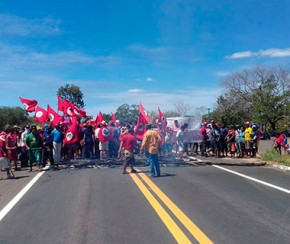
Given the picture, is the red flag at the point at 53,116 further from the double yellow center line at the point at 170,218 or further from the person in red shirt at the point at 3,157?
the double yellow center line at the point at 170,218

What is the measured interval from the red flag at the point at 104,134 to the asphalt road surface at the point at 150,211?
197 inches

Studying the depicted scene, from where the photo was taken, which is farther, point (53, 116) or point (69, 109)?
point (69, 109)

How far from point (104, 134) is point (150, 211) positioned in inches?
380

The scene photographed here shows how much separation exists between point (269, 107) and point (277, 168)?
37.4 meters

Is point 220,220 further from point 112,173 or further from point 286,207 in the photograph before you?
point 112,173

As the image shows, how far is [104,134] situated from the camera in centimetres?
1659

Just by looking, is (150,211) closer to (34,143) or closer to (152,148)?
(152,148)

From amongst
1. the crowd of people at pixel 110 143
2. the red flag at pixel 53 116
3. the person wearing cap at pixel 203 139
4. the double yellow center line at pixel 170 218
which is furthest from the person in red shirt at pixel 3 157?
the person wearing cap at pixel 203 139

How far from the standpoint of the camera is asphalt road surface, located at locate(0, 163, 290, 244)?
568 cm

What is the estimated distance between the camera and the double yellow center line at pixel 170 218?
18.2 feet

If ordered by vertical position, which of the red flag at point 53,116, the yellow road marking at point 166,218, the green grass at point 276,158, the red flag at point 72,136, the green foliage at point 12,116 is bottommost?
the yellow road marking at point 166,218

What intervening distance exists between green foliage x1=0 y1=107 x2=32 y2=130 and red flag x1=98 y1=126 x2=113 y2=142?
4624 cm

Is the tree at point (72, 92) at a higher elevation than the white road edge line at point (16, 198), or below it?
higher

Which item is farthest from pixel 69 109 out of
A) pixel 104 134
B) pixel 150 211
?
pixel 150 211
